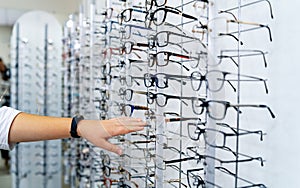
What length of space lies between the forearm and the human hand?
0.06 meters

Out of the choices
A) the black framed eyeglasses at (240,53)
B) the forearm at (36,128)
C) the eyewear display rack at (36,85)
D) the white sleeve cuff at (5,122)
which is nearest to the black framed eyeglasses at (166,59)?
the black framed eyeglasses at (240,53)

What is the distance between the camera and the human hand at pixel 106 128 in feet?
3.59

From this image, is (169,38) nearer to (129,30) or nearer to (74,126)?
(129,30)

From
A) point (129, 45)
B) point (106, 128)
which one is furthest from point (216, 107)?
point (129, 45)

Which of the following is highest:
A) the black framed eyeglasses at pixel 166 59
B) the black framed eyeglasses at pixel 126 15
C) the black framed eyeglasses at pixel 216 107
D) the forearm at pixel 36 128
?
the black framed eyeglasses at pixel 126 15

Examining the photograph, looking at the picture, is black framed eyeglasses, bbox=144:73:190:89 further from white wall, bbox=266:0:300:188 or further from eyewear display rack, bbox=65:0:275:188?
white wall, bbox=266:0:300:188

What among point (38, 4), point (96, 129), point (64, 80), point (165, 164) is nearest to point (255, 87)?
point (165, 164)

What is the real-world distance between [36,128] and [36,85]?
77.9 inches

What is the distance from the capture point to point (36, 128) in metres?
1.13

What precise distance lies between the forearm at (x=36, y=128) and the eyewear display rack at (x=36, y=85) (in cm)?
188

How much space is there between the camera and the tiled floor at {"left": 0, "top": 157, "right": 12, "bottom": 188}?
9.97ft

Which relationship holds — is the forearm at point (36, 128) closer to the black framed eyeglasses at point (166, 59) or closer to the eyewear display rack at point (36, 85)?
the black framed eyeglasses at point (166, 59)

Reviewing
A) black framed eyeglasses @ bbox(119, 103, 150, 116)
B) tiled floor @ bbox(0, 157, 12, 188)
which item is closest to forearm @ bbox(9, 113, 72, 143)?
black framed eyeglasses @ bbox(119, 103, 150, 116)

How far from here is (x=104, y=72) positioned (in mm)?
1646
